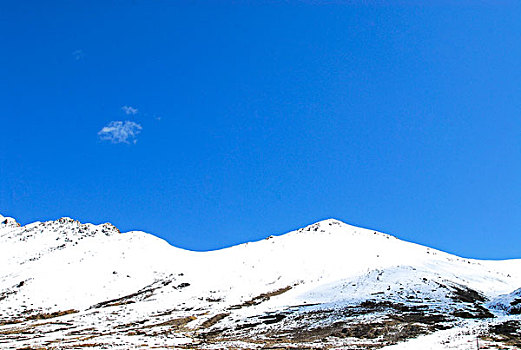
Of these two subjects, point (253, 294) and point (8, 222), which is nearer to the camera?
point (253, 294)

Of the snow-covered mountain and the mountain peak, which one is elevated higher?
the mountain peak

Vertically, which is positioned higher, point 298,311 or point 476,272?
point 476,272

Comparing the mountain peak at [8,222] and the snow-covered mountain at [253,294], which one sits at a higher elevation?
the mountain peak at [8,222]

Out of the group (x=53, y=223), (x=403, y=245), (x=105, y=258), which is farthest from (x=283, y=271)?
(x=53, y=223)

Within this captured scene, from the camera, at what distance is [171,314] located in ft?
190

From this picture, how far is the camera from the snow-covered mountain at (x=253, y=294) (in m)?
37.8

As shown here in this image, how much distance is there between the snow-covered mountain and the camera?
37781mm

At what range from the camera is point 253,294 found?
64.1m

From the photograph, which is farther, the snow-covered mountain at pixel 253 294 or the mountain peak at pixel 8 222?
the mountain peak at pixel 8 222

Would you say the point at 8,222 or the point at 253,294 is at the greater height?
the point at 8,222

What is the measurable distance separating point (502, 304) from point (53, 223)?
130974mm

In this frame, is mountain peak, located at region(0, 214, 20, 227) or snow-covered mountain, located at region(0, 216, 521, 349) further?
mountain peak, located at region(0, 214, 20, 227)

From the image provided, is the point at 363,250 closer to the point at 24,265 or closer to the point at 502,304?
the point at 502,304

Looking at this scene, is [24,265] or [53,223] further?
[53,223]
